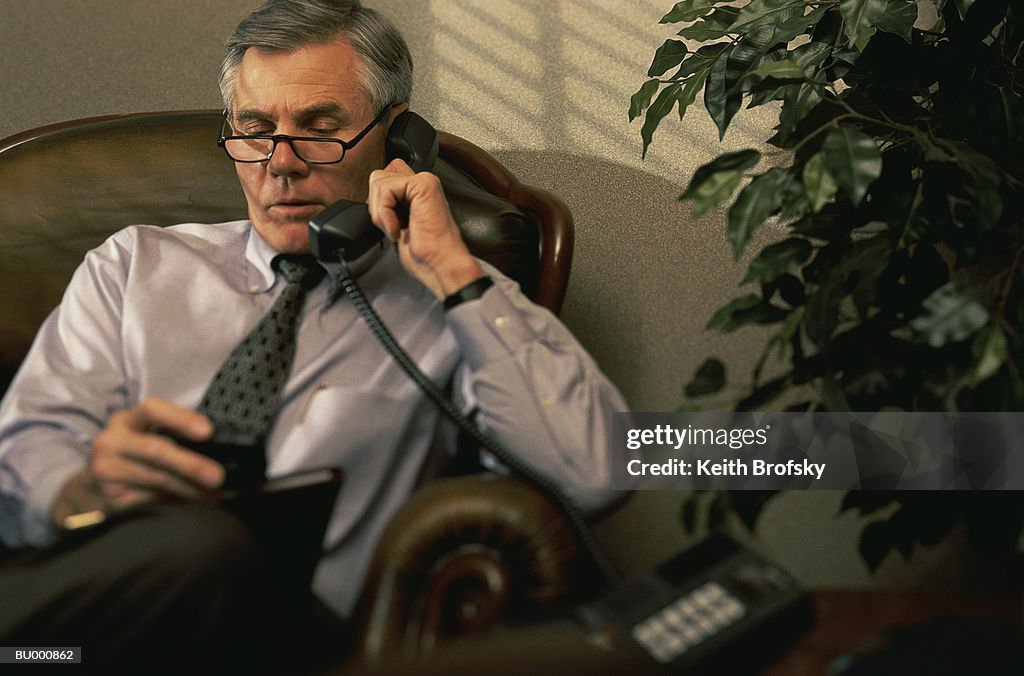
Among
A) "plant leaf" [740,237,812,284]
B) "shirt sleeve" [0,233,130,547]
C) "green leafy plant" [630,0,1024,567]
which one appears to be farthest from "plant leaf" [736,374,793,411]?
"shirt sleeve" [0,233,130,547]

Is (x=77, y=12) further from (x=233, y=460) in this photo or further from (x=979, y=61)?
(x=979, y=61)

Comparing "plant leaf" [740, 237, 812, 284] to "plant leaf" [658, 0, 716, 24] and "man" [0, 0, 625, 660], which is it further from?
"plant leaf" [658, 0, 716, 24]

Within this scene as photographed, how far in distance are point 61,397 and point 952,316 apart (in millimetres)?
973

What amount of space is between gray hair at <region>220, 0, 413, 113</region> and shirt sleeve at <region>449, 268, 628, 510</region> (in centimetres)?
36

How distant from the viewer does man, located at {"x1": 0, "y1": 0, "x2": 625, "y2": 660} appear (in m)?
0.93

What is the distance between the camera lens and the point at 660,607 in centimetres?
82

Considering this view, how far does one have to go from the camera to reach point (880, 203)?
1.17 m

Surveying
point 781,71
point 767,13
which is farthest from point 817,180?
point 767,13

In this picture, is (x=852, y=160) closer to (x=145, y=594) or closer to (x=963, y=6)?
(x=963, y=6)

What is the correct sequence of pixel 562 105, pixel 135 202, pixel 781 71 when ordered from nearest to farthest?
pixel 781 71 → pixel 135 202 → pixel 562 105

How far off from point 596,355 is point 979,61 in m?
0.74

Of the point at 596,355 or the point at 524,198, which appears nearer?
the point at 524,198

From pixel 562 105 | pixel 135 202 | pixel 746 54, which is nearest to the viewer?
pixel 746 54

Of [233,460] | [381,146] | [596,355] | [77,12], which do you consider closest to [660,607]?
[233,460]
